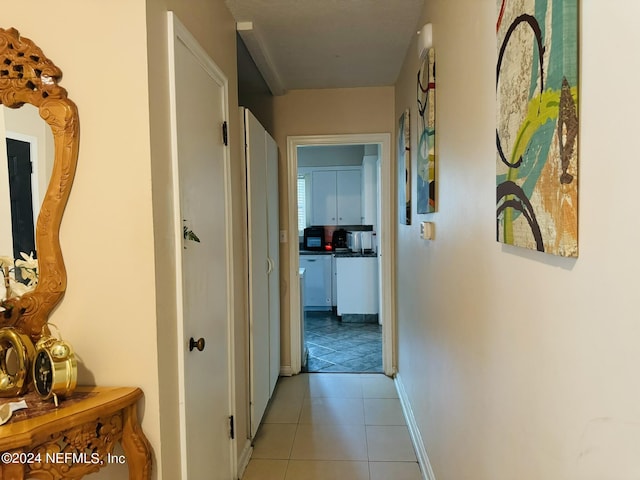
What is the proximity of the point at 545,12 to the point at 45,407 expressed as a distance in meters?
1.47

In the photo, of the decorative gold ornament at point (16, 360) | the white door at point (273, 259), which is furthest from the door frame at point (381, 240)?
the decorative gold ornament at point (16, 360)

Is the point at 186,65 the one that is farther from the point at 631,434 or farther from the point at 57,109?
the point at 631,434

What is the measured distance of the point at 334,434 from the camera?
2.51 meters

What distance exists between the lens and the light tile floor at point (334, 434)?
2.16 meters

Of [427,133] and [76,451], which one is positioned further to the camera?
[427,133]

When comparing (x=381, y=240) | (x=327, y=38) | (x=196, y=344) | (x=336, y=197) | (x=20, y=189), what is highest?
(x=327, y=38)

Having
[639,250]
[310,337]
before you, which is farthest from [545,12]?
[310,337]

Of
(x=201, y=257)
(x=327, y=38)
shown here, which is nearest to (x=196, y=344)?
(x=201, y=257)

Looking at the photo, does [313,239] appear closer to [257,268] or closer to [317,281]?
[317,281]

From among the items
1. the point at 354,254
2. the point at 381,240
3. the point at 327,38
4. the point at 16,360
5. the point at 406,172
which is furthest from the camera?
the point at 354,254

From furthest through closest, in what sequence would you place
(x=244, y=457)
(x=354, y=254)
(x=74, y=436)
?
1. (x=354, y=254)
2. (x=244, y=457)
3. (x=74, y=436)

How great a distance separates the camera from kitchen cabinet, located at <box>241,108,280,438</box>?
2338 mm

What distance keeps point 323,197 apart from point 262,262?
3383 mm

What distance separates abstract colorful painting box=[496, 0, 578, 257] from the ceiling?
4.20 ft
